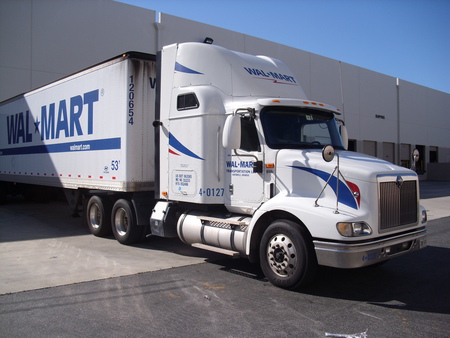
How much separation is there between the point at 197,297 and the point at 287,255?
1333 millimetres

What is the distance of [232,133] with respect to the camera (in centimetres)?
612

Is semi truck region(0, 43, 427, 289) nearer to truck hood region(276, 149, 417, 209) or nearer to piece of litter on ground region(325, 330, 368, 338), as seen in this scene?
truck hood region(276, 149, 417, 209)

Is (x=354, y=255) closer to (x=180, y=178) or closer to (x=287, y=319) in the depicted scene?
(x=287, y=319)

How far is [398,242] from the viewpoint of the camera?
562cm

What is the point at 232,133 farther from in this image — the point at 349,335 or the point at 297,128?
the point at 349,335

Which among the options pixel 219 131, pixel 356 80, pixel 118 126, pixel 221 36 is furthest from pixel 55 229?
pixel 356 80

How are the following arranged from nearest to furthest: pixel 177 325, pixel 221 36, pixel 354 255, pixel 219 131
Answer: pixel 177 325
pixel 354 255
pixel 219 131
pixel 221 36

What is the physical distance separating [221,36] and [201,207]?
61.3ft

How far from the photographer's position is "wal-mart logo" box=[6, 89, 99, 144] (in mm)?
9625

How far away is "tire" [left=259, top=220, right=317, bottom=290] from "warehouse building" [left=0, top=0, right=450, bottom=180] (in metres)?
4.63

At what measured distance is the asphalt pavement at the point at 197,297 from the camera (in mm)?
4453

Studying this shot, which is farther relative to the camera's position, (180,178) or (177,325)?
(180,178)

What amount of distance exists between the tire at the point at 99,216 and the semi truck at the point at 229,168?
0.10 ft

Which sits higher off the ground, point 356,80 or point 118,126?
point 356,80
